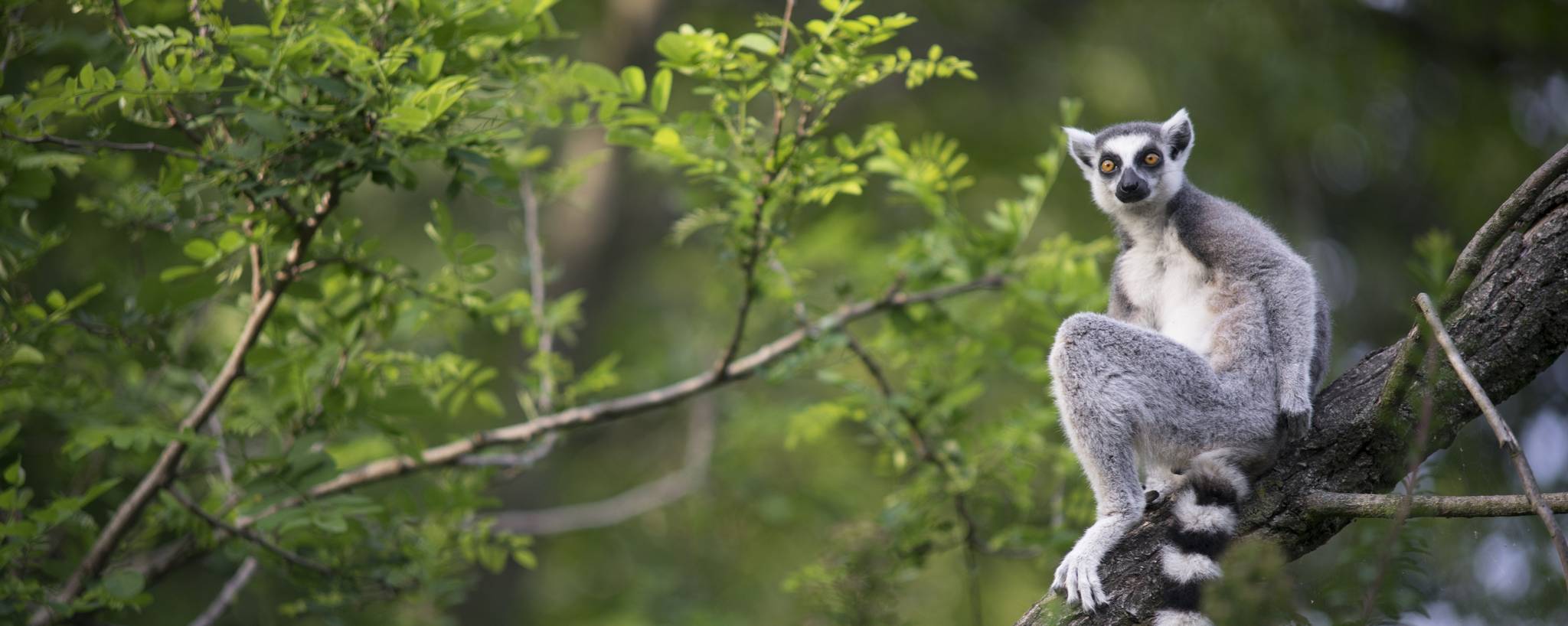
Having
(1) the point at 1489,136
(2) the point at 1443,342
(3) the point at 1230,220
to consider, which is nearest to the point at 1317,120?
(1) the point at 1489,136

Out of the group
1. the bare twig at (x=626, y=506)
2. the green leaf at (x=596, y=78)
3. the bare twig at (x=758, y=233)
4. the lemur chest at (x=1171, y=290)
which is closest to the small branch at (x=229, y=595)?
the bare twig at (x=758, y=233)

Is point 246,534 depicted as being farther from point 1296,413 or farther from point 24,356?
point 1296,413

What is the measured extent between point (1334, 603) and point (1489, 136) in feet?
22.7

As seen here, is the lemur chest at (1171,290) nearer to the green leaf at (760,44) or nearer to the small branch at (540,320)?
the green leaf at (760,44)

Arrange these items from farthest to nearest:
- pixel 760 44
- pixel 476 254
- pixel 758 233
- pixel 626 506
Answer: pixel 626 506 → pixel 758 233 → pixel 476 254 → pixel 760 44

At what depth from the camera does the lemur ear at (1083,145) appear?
14.6 feet

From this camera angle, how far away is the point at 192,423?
12.0 ft

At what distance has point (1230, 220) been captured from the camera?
155 inches

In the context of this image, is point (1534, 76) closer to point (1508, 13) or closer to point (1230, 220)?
point (1508, 13)

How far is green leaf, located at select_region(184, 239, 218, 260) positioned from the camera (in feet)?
11.1

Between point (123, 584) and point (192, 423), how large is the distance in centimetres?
57

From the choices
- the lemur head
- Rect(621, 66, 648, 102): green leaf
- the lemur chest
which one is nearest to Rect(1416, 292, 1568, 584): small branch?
the lemur chest

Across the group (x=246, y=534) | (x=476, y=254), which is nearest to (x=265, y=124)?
(x=476, y=254)

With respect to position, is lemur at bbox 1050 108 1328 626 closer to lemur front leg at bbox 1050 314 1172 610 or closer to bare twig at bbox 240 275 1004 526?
lemur front leg at bbox 1050 314 1172 610
